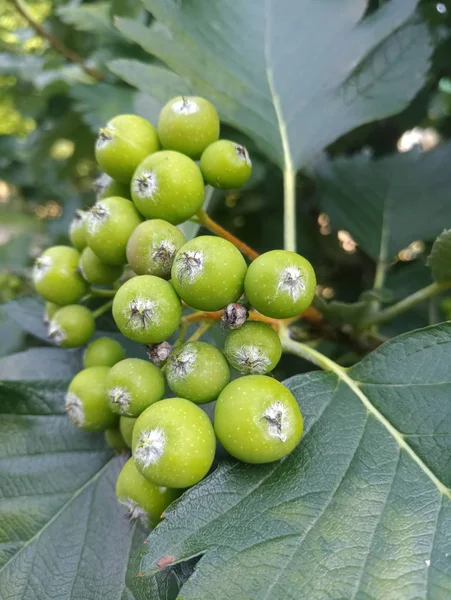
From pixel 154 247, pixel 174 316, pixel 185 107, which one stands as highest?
pixel 185 107

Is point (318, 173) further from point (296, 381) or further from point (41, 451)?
point (41, 451)

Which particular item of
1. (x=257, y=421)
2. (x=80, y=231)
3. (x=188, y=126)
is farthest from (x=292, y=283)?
(x=80, y=231)

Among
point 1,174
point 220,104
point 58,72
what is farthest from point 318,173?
point 1,174

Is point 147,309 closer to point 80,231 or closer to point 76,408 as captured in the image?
point 76,408

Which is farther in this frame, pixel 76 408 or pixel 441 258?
pixel 441 258

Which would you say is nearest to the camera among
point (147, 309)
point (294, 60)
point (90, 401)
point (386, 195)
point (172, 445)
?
point (172, 445)

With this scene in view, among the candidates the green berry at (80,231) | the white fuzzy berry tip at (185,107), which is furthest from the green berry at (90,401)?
the white fuzzy berry tip at (185,107)
